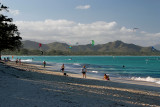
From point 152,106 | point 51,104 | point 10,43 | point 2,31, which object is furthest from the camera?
point 10,43

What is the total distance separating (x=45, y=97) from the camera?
26.6ft

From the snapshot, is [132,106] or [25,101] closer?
[25,101]

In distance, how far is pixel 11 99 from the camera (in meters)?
7.24

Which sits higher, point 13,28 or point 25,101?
point 13,28

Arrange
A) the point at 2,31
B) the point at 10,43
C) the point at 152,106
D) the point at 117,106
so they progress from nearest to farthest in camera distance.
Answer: the point at 117,106 → the point at 152,106 → the point at 2,31 → the point at 10,43

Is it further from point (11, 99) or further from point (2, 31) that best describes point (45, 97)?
point (2, 31)

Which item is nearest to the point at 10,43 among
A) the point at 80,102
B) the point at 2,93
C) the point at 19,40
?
the point at 19,40

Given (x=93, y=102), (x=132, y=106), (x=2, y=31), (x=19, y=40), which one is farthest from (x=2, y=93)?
(x=19, y=40)

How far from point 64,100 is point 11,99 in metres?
2.31

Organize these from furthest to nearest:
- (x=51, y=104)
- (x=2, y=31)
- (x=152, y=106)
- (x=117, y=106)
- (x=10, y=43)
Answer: (x=10, y=43) → (x=2, y=31) → (x=152, y=106) → (x=117, y=106) → (x=51, y=104)

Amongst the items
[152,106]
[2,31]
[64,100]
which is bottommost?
[152,106]

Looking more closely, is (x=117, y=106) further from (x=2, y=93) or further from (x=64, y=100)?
(x=2, y=93)

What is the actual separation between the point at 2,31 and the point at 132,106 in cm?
2162

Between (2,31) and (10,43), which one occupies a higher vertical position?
(2,31)
